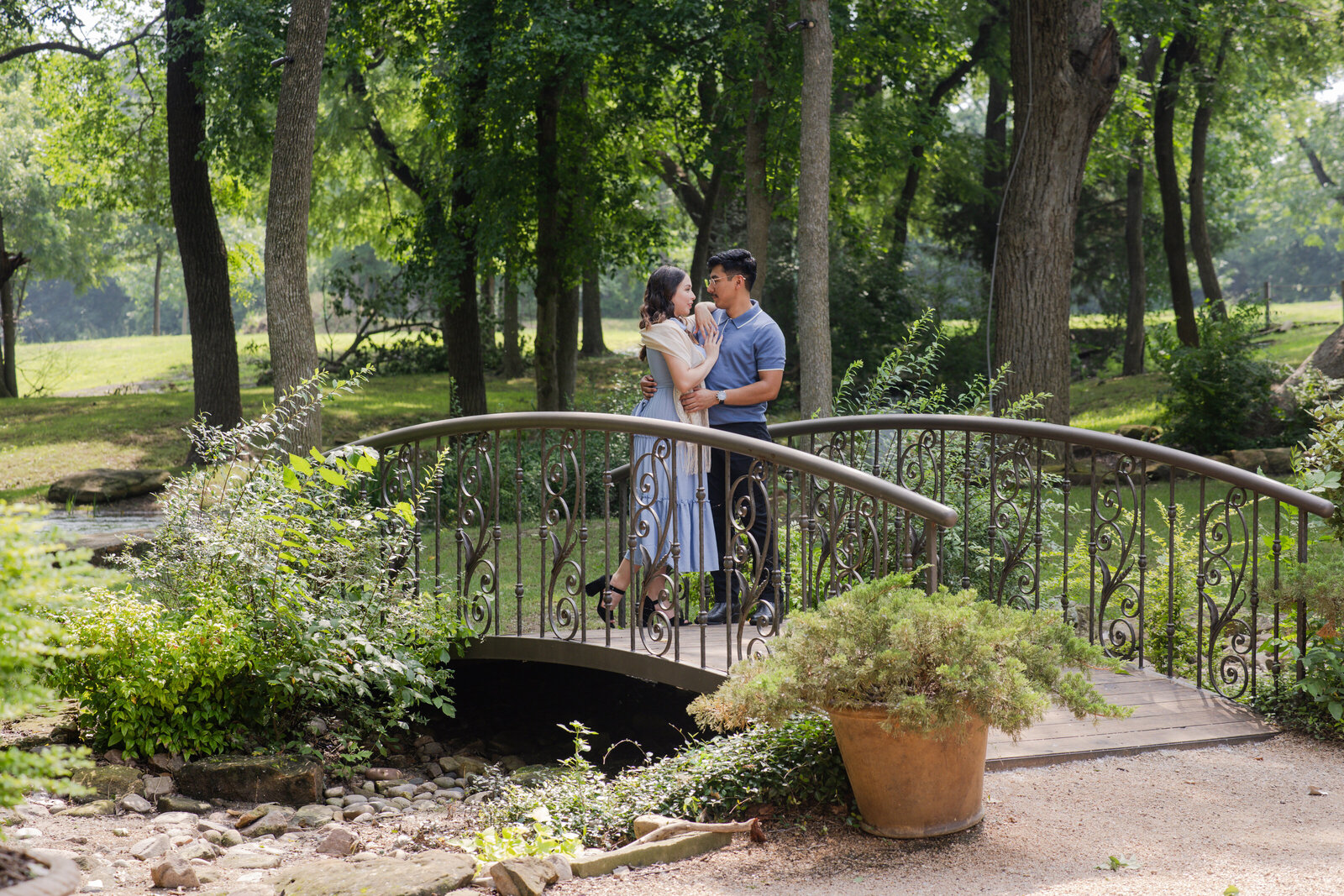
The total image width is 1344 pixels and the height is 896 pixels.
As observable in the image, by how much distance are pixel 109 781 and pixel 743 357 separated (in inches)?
145

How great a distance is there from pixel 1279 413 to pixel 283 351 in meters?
11.6

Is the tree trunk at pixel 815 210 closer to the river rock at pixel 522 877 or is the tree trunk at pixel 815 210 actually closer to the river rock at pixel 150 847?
the river rock at pixel 522 877

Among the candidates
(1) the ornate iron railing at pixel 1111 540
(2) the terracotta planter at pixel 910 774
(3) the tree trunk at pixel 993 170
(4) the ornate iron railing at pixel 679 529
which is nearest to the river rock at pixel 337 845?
(4) the ornate iron railing at pixel 679 529

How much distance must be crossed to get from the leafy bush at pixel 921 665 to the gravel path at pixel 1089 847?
0.47m

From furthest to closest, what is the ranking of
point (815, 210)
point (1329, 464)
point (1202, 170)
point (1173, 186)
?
point (1202, 170), point (1173, 186), point (815, 210), point (1329, 464)

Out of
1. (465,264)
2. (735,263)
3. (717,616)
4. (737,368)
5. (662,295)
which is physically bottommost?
(717,616)

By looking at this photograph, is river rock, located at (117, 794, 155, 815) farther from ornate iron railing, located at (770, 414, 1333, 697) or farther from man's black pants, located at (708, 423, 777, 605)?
ornate iron railing, located at (770, 414, 1333, 697)

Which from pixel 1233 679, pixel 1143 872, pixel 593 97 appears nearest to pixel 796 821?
pixel 1143 872

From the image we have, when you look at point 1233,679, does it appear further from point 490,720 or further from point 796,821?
point 490,720

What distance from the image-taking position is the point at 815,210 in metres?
9.01

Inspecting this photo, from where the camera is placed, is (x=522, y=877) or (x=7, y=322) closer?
(x=522, y=877)

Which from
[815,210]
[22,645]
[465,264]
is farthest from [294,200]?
[22,645]

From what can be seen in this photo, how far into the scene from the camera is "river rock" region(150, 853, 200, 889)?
3766 mm

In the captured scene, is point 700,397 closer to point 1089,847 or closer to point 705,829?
point 705,829
